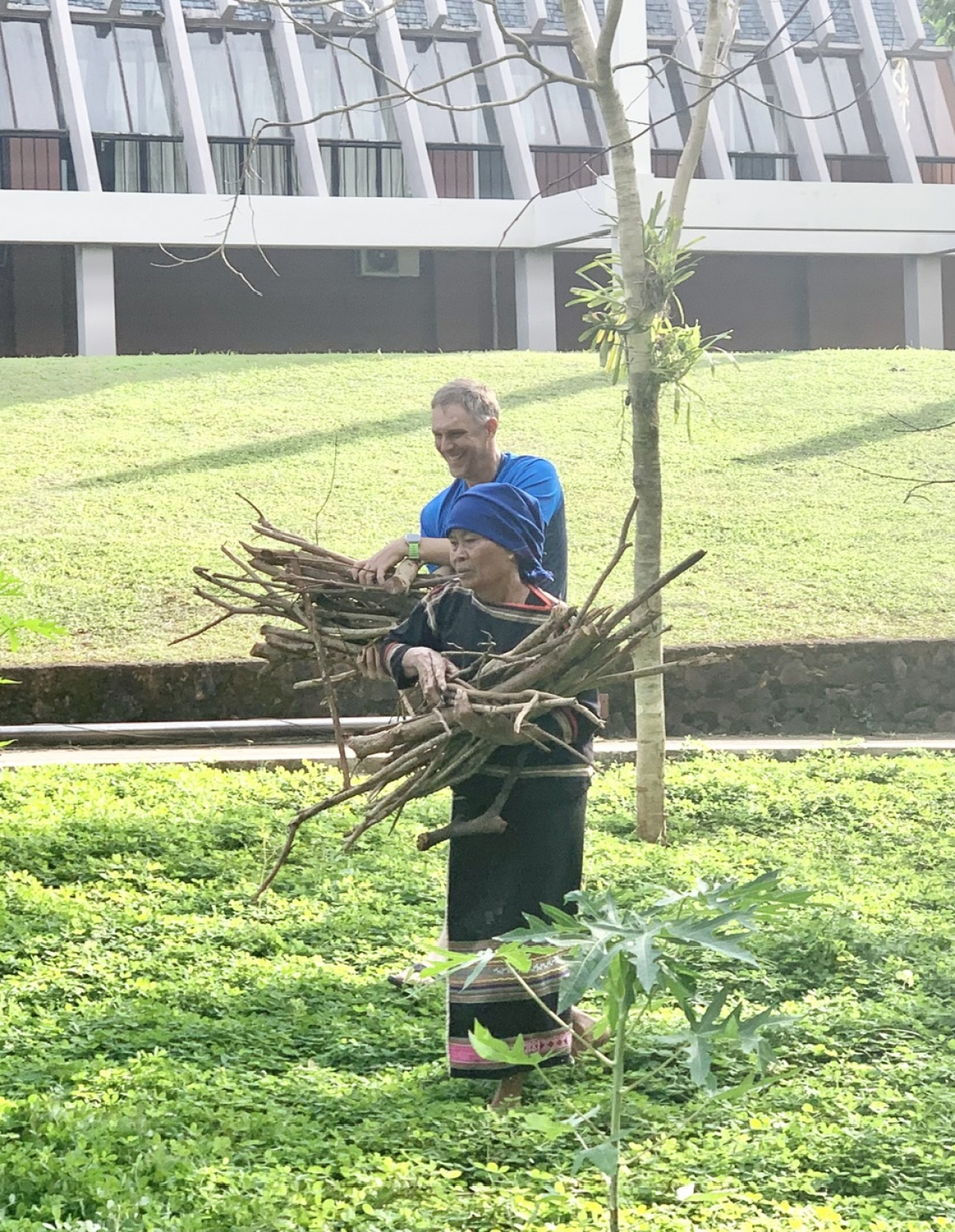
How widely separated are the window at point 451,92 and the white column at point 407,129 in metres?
1.18

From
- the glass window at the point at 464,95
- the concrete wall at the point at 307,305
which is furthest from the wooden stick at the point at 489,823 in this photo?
the glass window at the point at 464,95

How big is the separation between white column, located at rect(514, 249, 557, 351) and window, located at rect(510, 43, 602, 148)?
3191 mm

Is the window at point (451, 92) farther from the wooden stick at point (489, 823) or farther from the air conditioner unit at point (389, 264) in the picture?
the wooden stick at point (489, 823)

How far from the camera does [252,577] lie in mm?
5422

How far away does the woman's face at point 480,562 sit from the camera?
14.2 feet

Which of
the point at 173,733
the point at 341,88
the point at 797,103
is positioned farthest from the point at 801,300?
the point at 173,733

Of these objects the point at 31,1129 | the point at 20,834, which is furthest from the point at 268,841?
the point at 31,1129

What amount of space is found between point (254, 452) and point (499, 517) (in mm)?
14133

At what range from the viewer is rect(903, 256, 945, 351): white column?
89.9 feet

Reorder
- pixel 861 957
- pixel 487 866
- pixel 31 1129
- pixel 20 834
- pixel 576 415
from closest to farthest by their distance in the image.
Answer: pixel 31 1129 → pixel 487 866 → pixel 861 957 → pixel 20 834 → pixel 576 415

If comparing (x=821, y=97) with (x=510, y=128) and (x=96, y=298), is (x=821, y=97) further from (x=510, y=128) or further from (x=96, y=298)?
(x=96, y=298)

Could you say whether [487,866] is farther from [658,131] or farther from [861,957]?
[658,131]

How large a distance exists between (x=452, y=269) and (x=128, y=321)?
529 cm

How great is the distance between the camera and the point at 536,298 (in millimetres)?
25594
